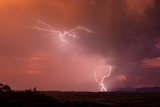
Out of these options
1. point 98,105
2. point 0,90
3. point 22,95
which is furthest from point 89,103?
point 0,90

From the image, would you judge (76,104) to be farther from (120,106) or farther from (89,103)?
(120,106)

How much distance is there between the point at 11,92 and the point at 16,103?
8.39 ft

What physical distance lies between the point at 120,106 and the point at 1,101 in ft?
35.4

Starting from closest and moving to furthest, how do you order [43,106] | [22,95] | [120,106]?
[43,106] < [22,95] < [120,106]

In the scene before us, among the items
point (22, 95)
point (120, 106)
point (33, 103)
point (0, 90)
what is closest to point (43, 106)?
point (33, 103)

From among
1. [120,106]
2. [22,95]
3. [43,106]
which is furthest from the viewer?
[120,106]

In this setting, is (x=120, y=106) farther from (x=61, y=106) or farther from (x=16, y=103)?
(x=16, y=103)

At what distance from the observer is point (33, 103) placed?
101 ft

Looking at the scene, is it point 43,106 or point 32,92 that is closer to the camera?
point 43,106

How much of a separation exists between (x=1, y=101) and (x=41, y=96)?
3.33 meters

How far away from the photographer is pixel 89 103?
106 ft

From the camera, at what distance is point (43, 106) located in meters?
30.6

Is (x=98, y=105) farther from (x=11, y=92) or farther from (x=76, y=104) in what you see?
(x=11, y=92)

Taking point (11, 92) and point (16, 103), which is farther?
point (11, 92)
